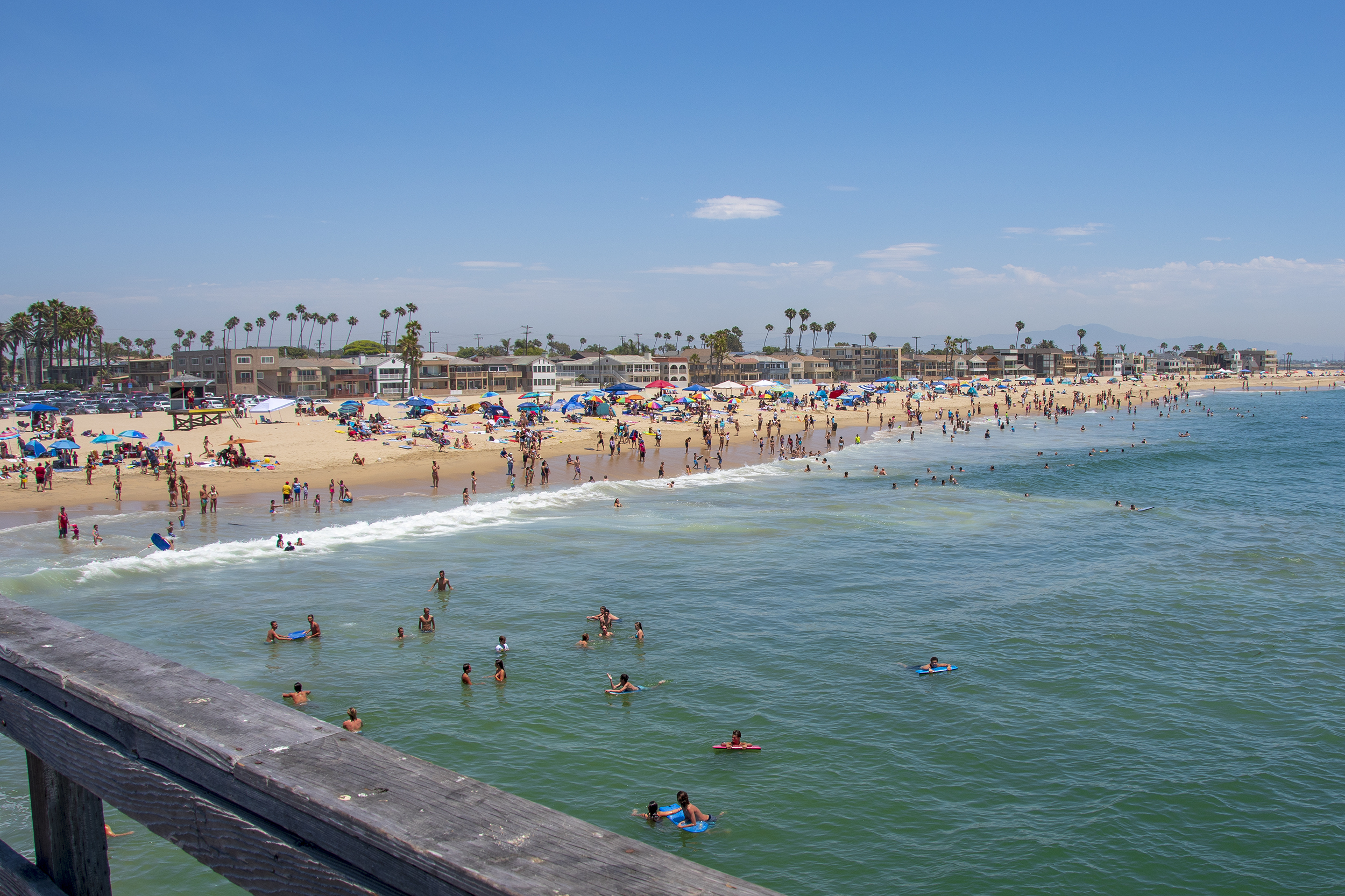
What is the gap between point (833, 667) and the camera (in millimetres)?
20453

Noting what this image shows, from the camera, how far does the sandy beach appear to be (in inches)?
1577

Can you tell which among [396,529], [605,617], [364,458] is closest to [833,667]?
[605,617]

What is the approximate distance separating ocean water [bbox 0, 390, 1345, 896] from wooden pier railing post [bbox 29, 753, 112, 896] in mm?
11935

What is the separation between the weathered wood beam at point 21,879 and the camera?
7.70ft

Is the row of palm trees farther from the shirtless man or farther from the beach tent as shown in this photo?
the shirtless man

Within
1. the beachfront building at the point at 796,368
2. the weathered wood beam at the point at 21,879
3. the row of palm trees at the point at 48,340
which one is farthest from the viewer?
the beachfront building at the point at 796,368

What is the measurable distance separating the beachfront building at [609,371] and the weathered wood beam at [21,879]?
123 meters

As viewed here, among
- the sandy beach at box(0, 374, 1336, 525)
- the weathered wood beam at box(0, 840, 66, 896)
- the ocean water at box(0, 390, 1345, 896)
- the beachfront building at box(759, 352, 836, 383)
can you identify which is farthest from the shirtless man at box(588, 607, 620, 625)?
the beachfront building at box(759, 352, 836, 383)

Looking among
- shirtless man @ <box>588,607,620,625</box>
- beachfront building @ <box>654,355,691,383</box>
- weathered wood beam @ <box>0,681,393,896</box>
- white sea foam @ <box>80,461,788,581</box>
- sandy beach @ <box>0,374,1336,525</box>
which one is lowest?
shirtless man @ <box>588,607,620,625</box>

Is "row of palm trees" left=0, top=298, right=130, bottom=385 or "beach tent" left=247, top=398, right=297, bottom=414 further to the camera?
"row of palm trees" left=0, top=298, right=130, bottom=385

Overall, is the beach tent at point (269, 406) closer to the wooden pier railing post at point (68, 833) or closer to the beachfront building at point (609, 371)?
the beachfront building at point (609, 371)

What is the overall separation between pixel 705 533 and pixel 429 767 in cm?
3273

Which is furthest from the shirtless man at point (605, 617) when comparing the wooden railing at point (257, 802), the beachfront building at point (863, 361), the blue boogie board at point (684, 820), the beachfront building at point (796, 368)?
the beachfront building at point (863, 361)

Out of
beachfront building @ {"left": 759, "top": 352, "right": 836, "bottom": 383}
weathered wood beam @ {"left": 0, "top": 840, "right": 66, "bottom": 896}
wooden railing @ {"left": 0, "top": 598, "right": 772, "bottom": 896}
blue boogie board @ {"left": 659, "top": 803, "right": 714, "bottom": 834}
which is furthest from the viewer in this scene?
beachfront building @ {"left": 759, "top": 352, "right": 836, "bottom": 383}
